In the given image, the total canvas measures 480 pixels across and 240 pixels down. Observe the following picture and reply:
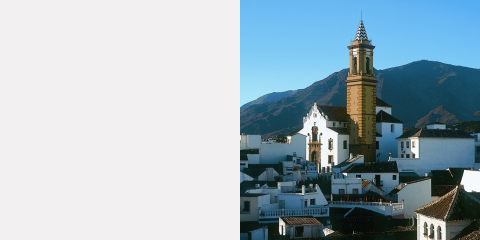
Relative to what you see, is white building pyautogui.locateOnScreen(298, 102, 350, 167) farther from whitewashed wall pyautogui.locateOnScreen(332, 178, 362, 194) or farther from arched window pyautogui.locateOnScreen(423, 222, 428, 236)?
arched window pyautogui.locateOnScreen(423, 222, 428, 236)

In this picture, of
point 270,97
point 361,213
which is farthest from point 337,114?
point 270,97

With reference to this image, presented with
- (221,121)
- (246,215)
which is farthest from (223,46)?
(246,215)

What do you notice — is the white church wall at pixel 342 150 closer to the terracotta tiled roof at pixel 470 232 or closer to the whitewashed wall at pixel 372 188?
the whitewashed wall at pixel 372 188

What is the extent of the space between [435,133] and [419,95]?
5620 mm

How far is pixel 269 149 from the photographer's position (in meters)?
12.5

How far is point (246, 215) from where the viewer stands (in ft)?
19.6

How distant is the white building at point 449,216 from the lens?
12.1 ft

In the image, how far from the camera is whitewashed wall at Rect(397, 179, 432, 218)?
6458 mm

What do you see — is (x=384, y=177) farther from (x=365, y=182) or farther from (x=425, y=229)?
(x=425, y=229)

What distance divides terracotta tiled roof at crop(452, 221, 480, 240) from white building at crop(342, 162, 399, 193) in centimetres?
610

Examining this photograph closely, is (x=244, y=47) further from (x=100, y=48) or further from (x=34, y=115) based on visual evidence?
(x=34, y=115)

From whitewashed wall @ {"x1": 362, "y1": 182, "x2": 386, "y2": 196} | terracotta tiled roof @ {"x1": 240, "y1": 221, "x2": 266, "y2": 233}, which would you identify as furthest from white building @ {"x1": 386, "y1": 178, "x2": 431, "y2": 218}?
terracotta tiled roof @ {"x1": 240, "y1": 221, "x2": 266, "y2": 233}

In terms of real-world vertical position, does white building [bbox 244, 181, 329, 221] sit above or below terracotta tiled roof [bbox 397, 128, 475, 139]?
below

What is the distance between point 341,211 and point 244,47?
11.9 ft
